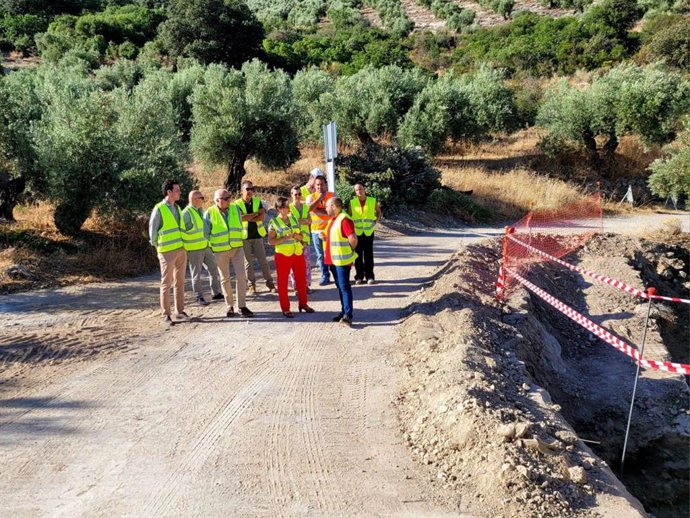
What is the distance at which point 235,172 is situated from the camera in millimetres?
18938

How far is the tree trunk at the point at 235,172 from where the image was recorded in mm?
18703

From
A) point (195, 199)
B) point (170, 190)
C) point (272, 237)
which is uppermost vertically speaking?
point (170, 190)

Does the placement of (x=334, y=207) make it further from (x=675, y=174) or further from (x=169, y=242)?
(x=675, y=174)

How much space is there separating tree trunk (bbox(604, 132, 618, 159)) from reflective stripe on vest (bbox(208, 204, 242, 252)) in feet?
79.4

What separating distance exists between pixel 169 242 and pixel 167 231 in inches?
→ 6.3

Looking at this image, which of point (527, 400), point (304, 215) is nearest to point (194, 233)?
point (304, 215)

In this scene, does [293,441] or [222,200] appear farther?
[222,200]

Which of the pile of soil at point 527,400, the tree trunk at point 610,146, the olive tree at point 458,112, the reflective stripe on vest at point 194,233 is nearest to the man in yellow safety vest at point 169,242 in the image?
the reflective stripe on vest at point 194,233

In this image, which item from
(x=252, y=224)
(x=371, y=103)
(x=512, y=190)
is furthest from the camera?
(x=371, y=103)

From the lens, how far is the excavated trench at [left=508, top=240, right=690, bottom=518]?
7.62 metres

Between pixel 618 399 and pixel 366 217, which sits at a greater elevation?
pixel 366 217

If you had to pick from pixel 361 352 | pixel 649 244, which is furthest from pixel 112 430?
pixel 649 244

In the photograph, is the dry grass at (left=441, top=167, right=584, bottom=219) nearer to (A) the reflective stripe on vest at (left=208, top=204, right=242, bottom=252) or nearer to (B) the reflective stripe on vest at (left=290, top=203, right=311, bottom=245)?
(B) the reflective stripe on vest at (left=290, top=203, right=311, bottom=245)

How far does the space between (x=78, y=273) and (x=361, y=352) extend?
21.5 ft
